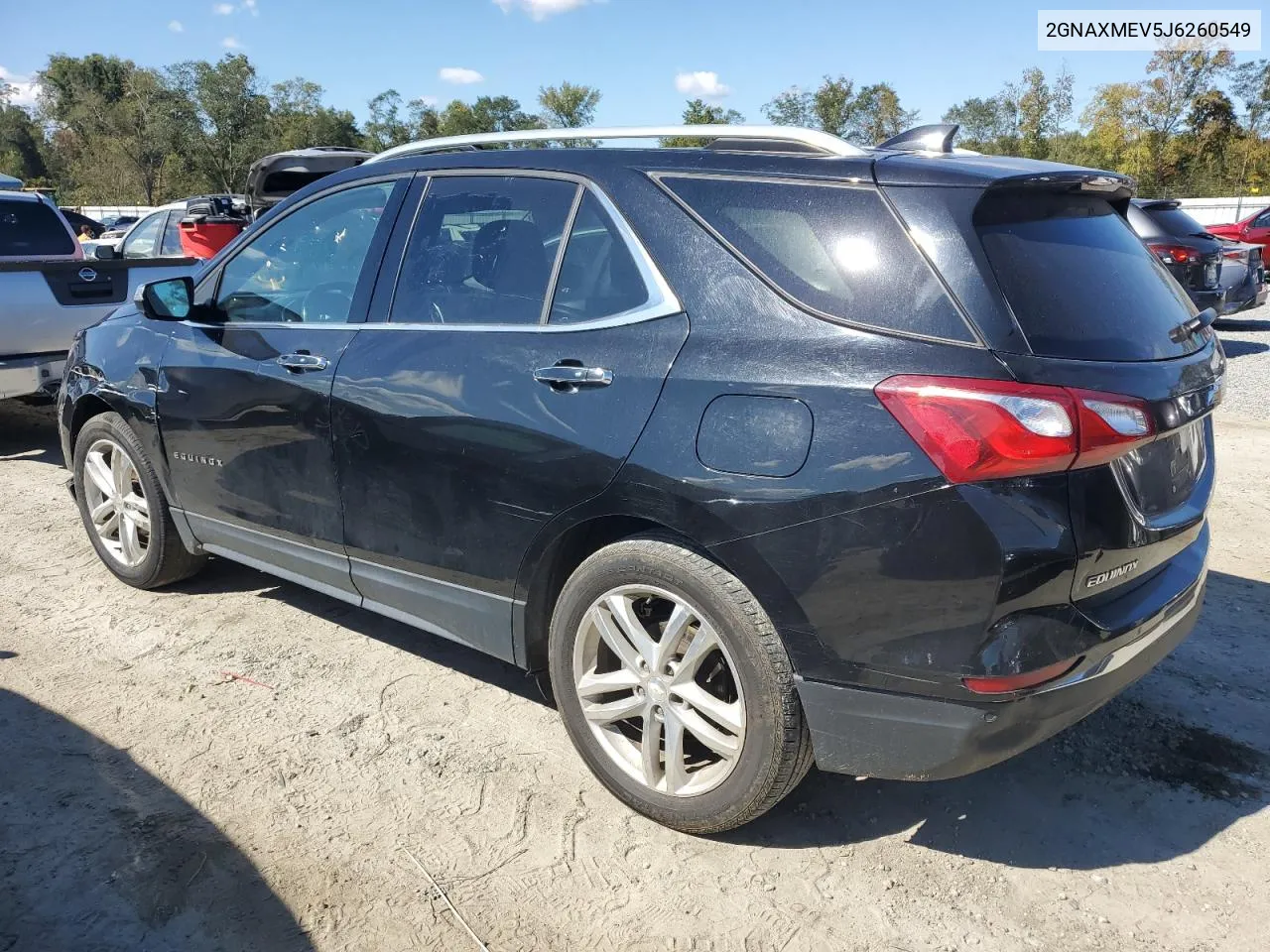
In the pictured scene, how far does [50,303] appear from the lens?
7.04 meters

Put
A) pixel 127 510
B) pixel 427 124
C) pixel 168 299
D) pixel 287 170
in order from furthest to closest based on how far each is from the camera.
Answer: pixel 427 124 → pixel 287 170 → pixel 127 510 → pixel 168 299

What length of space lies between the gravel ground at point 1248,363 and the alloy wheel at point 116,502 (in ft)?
26.8

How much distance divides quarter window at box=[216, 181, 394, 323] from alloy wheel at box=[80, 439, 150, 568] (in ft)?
3.45

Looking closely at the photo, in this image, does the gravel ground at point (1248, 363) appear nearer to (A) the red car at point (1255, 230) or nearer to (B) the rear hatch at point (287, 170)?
(A) the red car at point (1255, 230)

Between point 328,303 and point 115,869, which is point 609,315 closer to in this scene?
point 328,303

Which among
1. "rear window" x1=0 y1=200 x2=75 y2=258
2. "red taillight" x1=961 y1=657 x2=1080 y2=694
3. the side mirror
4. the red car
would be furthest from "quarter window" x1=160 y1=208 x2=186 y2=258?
the red car

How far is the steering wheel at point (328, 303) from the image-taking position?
3.62 m

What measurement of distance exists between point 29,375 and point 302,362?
14.6 feet

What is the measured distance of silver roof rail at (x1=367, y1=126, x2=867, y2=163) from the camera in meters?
2.70

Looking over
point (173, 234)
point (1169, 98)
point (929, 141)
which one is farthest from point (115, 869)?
point (1169, 98)

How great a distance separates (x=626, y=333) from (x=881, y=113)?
1811 inches

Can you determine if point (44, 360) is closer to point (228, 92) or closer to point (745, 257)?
point (745, 257)

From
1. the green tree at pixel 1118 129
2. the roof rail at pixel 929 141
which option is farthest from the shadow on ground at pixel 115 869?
the green tree at pixel 1118 129

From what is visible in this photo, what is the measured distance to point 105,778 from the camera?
3.12 meters
